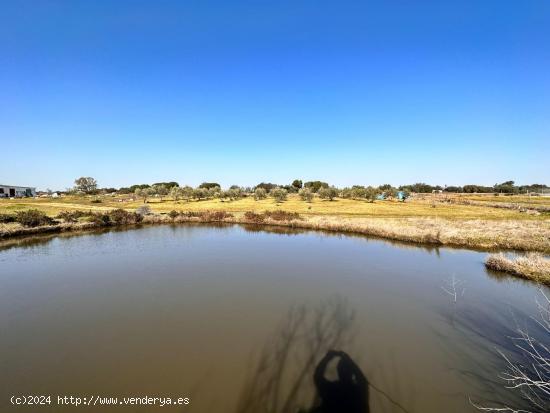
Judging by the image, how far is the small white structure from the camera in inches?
3581

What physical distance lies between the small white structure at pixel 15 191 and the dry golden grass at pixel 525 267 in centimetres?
12036

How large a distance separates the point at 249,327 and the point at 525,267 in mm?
21040

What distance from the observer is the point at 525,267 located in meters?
20.9

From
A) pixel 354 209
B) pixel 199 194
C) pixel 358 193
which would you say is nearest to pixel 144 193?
pixel 199 194

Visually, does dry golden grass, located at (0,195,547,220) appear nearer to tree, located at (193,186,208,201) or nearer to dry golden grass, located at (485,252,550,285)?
tree, located at (193,186,208,201)

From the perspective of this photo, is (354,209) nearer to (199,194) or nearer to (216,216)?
(216,216)

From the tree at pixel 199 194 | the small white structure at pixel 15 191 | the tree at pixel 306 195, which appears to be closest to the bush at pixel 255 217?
the tree at pixel 306 195

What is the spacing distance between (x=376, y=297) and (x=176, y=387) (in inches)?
476

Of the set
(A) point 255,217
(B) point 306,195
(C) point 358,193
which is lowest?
(A) point 255,217

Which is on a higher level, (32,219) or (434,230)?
(32,219)

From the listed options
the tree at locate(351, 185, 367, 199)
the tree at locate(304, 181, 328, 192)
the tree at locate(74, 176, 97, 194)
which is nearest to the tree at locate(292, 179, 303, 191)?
the tree at locate(304, 181, 328, 192)

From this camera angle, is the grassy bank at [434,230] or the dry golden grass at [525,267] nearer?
the dry golden grass at [525,267]

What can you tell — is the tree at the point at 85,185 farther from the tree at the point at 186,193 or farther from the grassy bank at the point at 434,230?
the grassy bank at the point at 434,230

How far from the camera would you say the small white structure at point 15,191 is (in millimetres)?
90969
